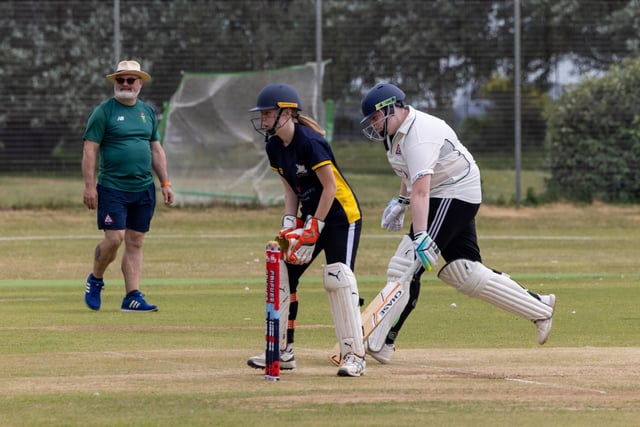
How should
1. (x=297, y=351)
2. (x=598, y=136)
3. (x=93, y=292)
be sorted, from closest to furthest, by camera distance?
(x=297, y=351), (x=93, y=292), (x=598, y=136)

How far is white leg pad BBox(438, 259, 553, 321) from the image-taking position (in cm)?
897

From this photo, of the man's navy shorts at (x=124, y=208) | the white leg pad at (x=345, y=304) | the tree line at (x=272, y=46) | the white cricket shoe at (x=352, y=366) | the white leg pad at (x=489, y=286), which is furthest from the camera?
the tree line at (x=272, y=46)

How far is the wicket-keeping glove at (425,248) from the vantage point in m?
8.50

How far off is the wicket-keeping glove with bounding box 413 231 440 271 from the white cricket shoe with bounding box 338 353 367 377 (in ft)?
2.67

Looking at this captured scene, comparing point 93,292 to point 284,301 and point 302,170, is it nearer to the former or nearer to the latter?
point 284,301

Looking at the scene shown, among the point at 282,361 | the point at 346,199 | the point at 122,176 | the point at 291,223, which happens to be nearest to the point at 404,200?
the point at 346,199

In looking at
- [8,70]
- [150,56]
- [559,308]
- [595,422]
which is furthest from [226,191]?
[595,422]

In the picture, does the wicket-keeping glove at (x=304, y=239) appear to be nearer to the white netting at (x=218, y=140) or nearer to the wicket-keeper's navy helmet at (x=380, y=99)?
the wicket-keeper's navy helmet at (x=380, y=99)

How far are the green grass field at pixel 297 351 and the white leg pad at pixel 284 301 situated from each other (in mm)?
249

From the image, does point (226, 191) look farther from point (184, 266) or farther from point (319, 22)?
point (184, 266)

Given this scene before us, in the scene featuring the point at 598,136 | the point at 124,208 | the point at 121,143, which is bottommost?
the point at 124,208

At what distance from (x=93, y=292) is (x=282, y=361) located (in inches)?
171

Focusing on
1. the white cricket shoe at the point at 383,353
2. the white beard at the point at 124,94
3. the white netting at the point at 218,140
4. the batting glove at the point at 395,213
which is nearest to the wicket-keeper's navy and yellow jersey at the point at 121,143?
the white beard at the point at 124,94

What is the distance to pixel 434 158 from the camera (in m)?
8.52
